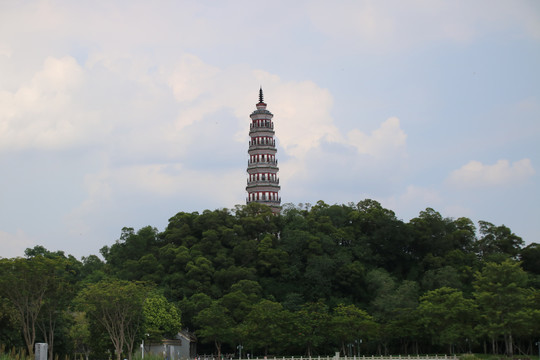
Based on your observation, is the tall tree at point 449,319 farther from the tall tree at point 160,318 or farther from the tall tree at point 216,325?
the tall tree at point 160,318

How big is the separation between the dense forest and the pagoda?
145 inches

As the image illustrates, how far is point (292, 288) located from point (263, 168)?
23050mm

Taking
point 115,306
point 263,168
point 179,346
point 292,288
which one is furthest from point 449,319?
point 263,168

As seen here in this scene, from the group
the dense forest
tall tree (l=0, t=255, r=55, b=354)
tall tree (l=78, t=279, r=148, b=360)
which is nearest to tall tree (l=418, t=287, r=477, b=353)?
the dense forest

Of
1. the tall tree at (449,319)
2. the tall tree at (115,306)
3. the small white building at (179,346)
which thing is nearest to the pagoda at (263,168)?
the small white building at (179,346)

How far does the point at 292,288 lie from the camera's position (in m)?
93.7

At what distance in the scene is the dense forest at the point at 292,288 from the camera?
59969 millimetres

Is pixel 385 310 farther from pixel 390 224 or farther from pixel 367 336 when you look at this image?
pixel 390 224

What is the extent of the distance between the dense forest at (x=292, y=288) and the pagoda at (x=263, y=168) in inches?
145

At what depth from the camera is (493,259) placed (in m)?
89.6

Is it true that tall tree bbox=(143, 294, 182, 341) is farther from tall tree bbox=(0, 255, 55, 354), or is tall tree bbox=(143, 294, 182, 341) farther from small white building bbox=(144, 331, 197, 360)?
tall tree bbox=(0, 255, 55, 354)

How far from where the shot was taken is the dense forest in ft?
197

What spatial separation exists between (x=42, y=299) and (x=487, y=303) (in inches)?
1782

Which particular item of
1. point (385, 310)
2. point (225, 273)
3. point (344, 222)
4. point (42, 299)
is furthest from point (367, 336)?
point (42, 299)
